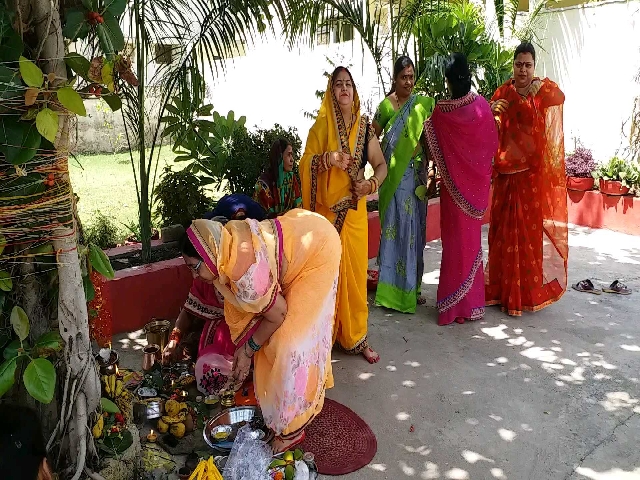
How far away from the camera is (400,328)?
14.3 feet

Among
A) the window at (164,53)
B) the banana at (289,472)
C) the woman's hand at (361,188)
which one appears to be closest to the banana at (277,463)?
the banana at (289,472)

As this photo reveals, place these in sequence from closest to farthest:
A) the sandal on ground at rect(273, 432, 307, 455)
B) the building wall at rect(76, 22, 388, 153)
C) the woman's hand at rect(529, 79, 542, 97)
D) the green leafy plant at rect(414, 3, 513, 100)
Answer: the sandal on ground at rect(273, 432, 307, 455) < the woman's hand at rect(529, 79, 542, 97) < the green leafy plant at rect(414, 3, 513, 100) < the building wall at rect(76, 22, 388, 153)

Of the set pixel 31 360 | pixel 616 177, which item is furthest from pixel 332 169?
pixel 616 177

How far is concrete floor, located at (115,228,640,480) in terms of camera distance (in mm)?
2824

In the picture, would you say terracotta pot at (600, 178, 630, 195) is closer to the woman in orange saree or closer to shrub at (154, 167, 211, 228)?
the woman in orange saree

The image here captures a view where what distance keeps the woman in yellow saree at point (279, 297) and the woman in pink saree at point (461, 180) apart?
1.82 m

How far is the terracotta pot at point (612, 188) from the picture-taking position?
6.63 m

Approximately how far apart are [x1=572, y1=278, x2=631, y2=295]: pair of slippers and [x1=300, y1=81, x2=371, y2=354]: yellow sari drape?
7.74 feet

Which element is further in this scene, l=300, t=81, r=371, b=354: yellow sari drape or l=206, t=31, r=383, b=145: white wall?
l=206, t=31, r=383, b=145: white wall

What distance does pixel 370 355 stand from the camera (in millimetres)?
3838

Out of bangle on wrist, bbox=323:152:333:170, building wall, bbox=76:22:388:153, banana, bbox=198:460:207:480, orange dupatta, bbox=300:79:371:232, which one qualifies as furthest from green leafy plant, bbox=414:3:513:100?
banana, bbox=198:460:207:480

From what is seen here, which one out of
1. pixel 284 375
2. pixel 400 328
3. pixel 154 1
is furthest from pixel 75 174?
pixel 284 375

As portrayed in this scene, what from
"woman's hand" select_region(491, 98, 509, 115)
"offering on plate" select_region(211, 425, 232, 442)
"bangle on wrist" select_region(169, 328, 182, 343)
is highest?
"woman's hand" select_region(491, 98, 509, 115)

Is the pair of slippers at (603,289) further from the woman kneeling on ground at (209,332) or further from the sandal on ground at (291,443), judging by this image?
the sandal on ground at (291,443)
